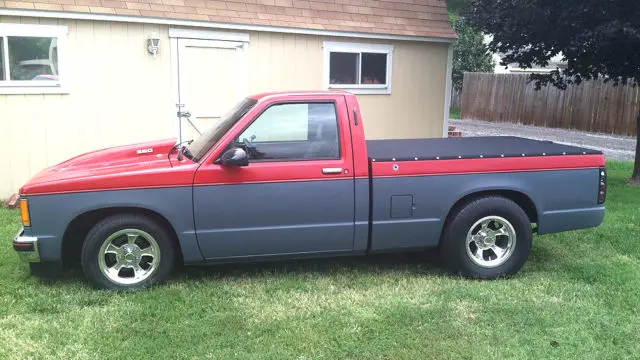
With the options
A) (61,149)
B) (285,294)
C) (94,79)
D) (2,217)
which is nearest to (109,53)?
(94,79)

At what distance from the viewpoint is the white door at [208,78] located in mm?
9141

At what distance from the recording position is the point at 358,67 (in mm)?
10531

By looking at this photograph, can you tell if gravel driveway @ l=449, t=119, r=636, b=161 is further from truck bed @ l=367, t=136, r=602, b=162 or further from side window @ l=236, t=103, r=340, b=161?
side window @ l=236, t=103, r=340, b=161

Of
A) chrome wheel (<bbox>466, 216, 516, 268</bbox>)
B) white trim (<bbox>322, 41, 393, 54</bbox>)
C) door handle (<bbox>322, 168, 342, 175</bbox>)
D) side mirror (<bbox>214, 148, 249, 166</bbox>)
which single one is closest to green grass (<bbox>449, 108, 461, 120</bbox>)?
white trim (<bbox>322, 41, 393, 54</bbox>)

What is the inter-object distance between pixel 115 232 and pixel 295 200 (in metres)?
1.50

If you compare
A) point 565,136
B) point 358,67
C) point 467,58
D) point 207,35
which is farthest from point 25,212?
point 467,58

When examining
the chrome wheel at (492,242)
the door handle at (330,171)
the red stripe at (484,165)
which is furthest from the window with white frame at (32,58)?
the chrome wheel at (492,242)

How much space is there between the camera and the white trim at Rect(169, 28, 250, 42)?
894cm

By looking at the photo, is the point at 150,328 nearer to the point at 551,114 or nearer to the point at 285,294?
the point at 285,294

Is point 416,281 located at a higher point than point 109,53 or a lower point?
lower

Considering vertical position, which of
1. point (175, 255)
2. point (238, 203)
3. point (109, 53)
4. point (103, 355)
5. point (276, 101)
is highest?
point (109, 53)

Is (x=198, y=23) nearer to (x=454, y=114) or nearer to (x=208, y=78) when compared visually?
(x=208, y=78)

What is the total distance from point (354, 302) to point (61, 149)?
604cm

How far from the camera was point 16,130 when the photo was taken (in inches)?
327
